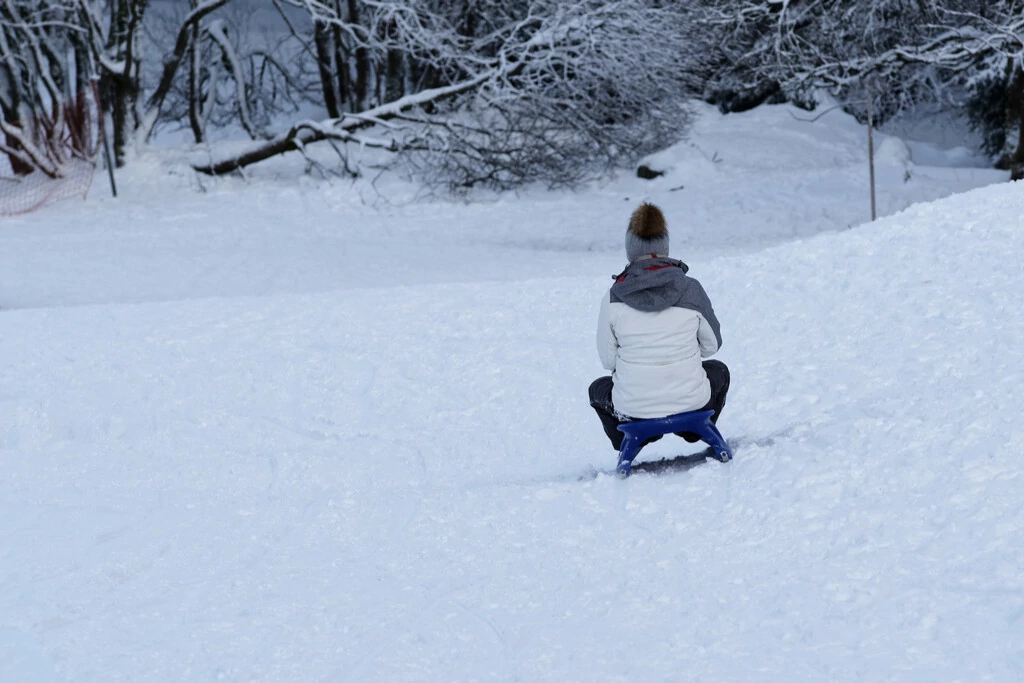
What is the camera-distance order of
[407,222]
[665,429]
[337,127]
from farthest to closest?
[337,127]
[407,222]
[665,429]

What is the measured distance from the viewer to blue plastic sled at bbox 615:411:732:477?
15.3 feet

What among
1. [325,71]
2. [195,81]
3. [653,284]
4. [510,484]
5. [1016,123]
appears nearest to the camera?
[653,284]

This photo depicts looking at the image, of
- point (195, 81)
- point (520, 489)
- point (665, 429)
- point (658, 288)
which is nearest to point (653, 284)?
point (658, 288)

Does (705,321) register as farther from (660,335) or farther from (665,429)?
(665,429)

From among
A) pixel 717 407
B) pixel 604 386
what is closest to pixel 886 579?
pixel 717 407

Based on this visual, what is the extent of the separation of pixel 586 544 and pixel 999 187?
18.9 ft

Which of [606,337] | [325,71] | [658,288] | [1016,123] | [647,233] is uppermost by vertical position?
[647,233]

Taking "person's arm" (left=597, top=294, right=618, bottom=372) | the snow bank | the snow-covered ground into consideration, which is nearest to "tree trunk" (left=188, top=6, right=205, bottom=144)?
the snow-covered ground

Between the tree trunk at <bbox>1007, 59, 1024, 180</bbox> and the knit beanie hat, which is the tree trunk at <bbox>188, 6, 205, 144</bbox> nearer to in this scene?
the tree trunk at <bbox>1007, 59, 1024, 180</bbox>

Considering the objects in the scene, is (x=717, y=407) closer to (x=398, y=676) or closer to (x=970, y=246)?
(x=398, y=676)

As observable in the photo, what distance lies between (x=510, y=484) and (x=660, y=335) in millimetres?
1297

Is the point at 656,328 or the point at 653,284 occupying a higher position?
the point at 653,284

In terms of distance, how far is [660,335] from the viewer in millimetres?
4594

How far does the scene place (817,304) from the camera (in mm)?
7598
